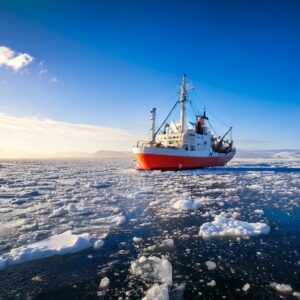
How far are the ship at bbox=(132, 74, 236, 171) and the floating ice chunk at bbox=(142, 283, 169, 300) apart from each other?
91.5ft

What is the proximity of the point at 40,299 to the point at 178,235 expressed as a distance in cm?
407

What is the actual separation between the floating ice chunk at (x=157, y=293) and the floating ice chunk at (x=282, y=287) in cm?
185

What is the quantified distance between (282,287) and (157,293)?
213 centimetres

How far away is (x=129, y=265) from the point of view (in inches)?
213

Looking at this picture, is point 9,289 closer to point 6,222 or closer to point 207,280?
point 207,280

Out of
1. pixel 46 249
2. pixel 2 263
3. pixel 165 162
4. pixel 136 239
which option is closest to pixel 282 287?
pixel 136 239

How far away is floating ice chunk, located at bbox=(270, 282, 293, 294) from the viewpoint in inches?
171

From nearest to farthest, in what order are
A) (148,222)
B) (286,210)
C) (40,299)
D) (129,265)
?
(40,299) < (129,265) < (148,222) < (286,210)

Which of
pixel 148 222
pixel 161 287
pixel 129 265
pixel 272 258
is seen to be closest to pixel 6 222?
pixel 148 222

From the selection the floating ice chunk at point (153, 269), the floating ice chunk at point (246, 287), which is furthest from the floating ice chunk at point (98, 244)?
the floating ice chunk at point (246, 287)

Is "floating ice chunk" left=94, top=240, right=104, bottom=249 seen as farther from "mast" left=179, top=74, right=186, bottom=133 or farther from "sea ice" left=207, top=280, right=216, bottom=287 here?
"mast" left=179, top=74, right=186, bottom=133

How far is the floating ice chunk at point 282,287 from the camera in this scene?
4355mm

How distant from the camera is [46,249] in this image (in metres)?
6.07

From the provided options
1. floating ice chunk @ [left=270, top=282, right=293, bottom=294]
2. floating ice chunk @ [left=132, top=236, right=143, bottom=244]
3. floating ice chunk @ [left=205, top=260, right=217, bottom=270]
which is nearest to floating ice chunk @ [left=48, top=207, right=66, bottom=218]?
floating ice chunk @ [left=132, top=236, right=143, bottom=244]
